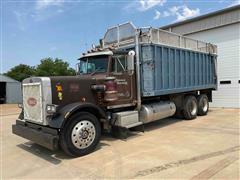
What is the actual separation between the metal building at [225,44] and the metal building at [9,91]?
890 inches

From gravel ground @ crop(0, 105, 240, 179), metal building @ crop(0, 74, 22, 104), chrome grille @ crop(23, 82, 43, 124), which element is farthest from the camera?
metal building @ crop(0, 74, 22, 104)

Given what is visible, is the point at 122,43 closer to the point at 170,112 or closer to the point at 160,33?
the point at 160,33

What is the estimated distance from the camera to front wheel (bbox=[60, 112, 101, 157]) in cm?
505

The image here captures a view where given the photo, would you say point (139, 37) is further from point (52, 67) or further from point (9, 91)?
point (52, 67)

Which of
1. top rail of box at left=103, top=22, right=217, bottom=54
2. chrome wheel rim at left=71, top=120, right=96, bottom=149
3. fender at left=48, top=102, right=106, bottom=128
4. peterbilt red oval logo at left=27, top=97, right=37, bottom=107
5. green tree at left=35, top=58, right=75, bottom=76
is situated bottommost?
chrome wheel rim at left=71, top=120, right=96, bottom=149

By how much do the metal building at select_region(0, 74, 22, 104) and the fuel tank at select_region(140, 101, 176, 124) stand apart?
928 inches

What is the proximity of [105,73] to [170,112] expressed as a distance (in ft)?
11.2

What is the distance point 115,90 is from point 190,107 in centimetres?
470

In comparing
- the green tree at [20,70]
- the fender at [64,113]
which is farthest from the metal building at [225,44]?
the green tree at [20,70]

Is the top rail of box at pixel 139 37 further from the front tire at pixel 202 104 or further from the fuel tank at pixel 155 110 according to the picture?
the front tire at pixel 202 104

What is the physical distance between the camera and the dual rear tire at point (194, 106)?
962cm

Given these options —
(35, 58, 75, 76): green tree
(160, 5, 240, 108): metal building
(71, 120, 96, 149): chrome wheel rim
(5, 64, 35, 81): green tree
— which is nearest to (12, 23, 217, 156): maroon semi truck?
(71, 120, 96, 149): chrome wheel rim

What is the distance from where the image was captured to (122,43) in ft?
25.5

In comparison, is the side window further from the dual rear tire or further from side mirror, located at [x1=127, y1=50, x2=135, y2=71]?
the dual rear tire
